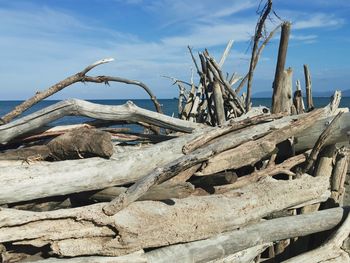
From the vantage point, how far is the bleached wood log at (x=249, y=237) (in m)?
4.22

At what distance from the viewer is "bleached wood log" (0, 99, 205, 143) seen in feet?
14.6

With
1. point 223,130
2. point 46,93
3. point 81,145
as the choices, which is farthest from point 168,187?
point 46,93

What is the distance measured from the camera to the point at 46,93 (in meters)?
4.96

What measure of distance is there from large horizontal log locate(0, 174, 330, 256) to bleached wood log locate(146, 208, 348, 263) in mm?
68

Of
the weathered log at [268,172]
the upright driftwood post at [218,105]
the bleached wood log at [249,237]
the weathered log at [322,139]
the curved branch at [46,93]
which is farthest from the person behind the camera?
the upright driftwood post at [218,105]

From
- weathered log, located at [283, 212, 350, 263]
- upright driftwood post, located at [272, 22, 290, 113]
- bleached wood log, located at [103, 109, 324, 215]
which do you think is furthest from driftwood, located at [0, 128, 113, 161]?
upright driftwood post, located at [272, 22, 290, 113]

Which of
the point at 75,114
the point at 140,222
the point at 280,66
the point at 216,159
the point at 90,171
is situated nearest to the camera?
the point at 140,222

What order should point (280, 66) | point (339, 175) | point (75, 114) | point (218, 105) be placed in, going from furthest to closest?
1. point (218, 105)
2. point (280, 66)
3. point (339, 175)
4. point (75, 114)

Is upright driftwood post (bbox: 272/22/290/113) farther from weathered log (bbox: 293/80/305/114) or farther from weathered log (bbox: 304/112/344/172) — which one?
weathered log (bbox: 304/112/344/172)

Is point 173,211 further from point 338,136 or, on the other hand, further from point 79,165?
point 338,136

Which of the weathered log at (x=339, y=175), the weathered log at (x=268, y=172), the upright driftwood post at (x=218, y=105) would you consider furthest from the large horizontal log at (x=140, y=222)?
the upright driftwood post at (x=218, y=105)

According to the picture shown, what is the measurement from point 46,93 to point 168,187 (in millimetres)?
1562

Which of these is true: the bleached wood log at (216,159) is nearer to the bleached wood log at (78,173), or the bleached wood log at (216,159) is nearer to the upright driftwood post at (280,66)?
the bleached wood log at (78,173)

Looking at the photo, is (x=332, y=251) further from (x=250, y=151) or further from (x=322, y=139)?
(x=250, y=151)
